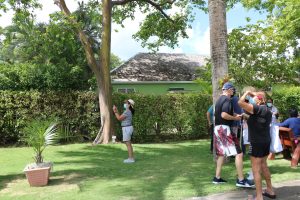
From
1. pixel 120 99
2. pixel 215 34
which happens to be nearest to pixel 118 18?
pixel 120 99

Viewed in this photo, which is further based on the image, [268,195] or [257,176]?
[268,195]

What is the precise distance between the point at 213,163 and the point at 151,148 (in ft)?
14.4

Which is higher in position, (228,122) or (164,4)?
(164,4)

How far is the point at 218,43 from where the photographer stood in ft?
32.9

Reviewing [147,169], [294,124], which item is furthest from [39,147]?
[294,124]

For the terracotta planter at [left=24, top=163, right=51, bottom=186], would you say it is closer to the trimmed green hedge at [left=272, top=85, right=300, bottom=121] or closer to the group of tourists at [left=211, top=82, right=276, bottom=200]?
the group of tourists at [left=211, top=82, right=276, bottom=200]

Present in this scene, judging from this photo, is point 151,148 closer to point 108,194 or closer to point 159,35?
point 108,194

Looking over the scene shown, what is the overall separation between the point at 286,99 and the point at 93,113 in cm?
810

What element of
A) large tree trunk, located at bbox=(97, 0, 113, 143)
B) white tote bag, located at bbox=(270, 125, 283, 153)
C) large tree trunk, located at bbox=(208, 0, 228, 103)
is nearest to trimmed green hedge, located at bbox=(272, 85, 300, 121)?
large tree trunk, located at bbox=(208, 0, 228, 103)

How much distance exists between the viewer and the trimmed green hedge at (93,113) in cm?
1625

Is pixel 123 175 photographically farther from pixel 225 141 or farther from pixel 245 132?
pixel 245 132

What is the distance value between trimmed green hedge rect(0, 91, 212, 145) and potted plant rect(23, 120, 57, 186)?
7451mm

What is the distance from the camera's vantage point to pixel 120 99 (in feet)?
55.9

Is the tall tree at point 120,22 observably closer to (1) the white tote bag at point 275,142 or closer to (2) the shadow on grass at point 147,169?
(2) the shadow on grass at point 147,169
